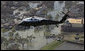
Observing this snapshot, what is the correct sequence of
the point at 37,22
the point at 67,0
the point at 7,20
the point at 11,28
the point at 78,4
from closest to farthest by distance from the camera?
1. the point at 37,22
2. the point at 11,28
3. the point at 7,20
4. the point at 78,4
5. the point at 67,0


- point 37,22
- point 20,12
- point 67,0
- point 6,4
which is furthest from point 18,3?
point 37,22

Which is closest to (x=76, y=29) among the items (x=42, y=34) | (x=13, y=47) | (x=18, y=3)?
(x=42, y=34)

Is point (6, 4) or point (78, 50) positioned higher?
point (6, 4)

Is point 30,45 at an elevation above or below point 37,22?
below

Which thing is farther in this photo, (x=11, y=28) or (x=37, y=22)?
(x=11, y=28)

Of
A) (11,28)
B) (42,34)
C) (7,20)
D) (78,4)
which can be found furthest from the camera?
(78,4)

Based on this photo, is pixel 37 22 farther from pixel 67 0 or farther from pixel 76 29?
pixel 67 0

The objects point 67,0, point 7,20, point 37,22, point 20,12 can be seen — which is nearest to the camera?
point 37,22

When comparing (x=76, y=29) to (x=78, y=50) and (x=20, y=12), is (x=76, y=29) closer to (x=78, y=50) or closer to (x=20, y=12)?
(x=78, y=50)

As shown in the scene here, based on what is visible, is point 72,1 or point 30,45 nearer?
point 30,45
